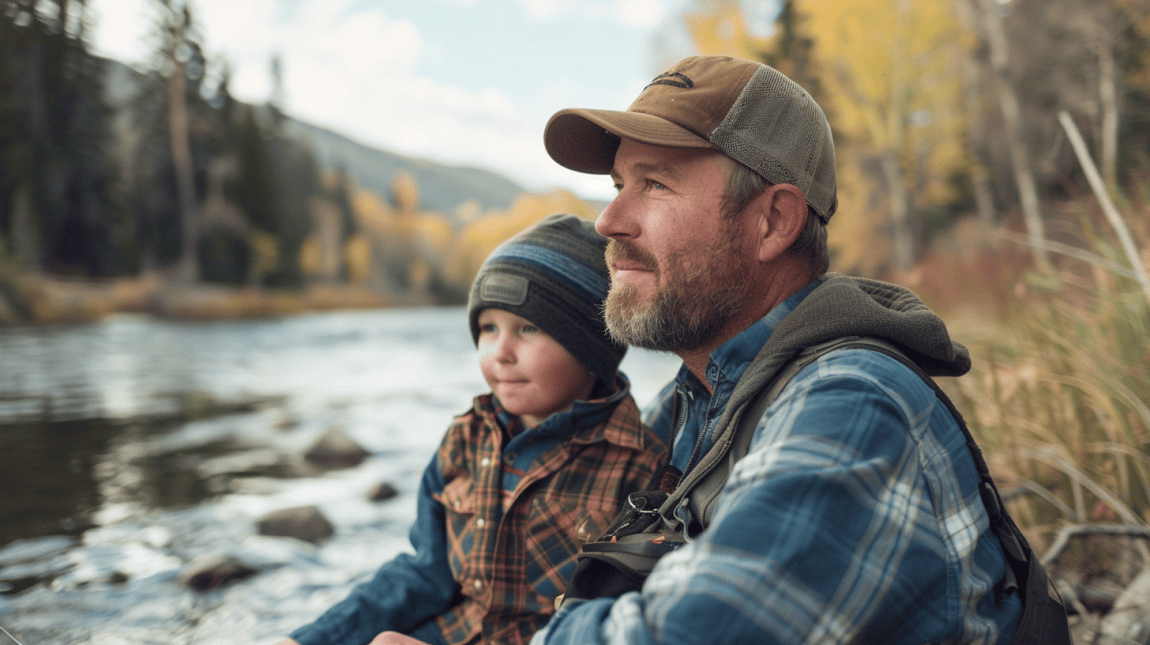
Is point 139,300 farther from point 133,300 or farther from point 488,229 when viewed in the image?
point 488,229

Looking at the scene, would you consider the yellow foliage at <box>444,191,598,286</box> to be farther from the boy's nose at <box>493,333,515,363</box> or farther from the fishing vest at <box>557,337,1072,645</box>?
the fishing vest at <box>557,337,1072,645</box>

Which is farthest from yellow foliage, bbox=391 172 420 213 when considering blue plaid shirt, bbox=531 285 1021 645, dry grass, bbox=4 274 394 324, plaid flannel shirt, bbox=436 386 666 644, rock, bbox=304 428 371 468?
blue plaid shirt, bbox=531 285 1021 645

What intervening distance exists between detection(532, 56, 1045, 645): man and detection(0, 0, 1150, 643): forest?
4.00ft

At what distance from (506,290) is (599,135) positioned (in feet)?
1.68

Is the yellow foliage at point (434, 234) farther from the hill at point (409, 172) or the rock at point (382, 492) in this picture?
the rock at point (382, 492)

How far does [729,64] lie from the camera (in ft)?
4.94

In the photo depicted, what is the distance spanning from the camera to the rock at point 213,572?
14.2 ft

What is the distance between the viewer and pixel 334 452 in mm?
7695

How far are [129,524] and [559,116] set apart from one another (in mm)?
5397

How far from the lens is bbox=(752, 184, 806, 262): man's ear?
1.50 m

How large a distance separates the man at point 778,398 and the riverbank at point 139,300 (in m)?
24.0

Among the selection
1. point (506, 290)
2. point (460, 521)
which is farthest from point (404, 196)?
point (460, 521)

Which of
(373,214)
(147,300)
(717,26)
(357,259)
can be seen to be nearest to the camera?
(717,26)

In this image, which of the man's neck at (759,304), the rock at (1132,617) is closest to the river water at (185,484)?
the man's neck at (759,304)
